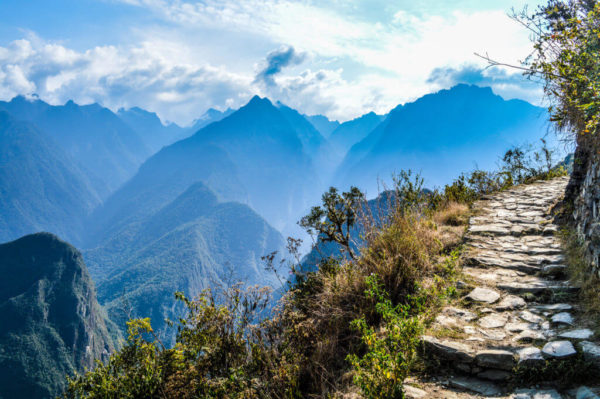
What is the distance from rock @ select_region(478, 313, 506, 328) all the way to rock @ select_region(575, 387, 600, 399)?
2.99 ft

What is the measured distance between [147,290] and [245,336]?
18339 centimetres

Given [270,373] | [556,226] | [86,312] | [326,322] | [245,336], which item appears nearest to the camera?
[270,373]

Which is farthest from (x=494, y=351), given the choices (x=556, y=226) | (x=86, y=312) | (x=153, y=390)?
(x=86, y=312)

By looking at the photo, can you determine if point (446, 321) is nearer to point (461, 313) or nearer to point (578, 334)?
point (461, 313)

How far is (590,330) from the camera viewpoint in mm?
2574

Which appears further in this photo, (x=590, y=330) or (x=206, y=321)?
(x=206, y=321)

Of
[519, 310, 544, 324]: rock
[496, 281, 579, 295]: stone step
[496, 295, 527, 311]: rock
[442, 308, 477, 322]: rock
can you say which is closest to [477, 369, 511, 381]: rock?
[442, 308, 477, 322]: rock

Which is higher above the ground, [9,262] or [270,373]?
[270,373]

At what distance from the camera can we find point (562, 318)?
2922 millimetres

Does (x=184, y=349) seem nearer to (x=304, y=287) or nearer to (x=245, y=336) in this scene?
(x=245, y=336)

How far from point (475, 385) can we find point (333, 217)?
4670 mm

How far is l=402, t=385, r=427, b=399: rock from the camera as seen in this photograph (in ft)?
7.65

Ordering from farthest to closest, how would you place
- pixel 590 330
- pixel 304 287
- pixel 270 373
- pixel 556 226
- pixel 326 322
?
pixel 556 226 → pixel 304 287 → pixel 326 322 → pixel 270 373 → pixel 590 330

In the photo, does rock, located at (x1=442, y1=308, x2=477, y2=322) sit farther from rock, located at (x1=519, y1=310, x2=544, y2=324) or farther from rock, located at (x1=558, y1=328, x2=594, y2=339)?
rock, located at (x1=558, y1=328, x2=594, y2=339)
